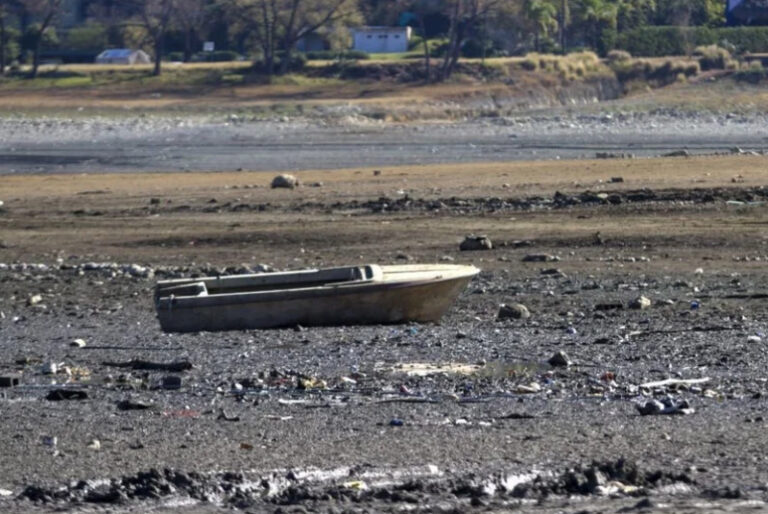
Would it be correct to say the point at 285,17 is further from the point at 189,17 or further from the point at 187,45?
the point at 187,45

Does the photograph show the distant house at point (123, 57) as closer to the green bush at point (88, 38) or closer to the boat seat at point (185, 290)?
the green bush at point (88, 38)

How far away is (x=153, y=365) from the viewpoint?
10297 mm

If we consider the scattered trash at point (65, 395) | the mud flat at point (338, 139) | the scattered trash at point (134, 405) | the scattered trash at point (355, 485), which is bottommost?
the mud flat at point (338, 139)

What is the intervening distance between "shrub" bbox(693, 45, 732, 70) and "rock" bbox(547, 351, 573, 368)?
177ft

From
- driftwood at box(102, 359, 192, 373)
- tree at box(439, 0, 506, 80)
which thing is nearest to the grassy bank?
tree at box(439, 0, 506, 80)

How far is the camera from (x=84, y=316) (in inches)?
529

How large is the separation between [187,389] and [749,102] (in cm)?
4657

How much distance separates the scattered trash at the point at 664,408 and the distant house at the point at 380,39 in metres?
66.8

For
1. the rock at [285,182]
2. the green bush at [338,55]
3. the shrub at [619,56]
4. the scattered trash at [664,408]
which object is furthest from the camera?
the green bush at [338,55]

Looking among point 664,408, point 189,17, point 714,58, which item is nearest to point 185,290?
point 664,408

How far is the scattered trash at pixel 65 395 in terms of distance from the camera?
29.9 ft

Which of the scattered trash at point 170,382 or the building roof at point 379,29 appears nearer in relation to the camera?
the scattered trash at point 170,382

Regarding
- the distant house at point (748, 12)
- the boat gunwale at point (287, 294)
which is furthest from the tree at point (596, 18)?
the boat gunwale at point (287, 294)

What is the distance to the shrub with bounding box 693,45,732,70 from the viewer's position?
205ft
